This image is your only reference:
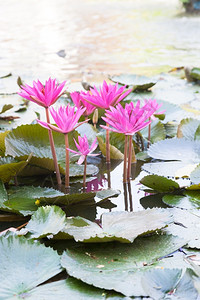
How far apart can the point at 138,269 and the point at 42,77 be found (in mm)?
2015

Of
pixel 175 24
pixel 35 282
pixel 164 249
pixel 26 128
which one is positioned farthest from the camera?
pixel 175 24

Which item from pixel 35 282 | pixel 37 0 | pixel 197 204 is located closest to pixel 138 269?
pixel 35 282

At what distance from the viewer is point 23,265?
755 mm

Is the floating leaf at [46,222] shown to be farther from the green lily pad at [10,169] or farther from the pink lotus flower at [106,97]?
the pink lotus flower at [106,97]

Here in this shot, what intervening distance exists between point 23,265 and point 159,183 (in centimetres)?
47

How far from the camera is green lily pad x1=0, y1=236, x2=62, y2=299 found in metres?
0.71

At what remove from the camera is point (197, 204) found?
1.04 m

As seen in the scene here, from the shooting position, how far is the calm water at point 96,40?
322 cm

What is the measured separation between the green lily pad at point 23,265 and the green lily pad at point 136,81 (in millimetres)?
1526

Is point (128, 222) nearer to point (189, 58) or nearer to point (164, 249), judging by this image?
point (164, 249)

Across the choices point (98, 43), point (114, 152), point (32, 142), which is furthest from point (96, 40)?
point (32, 142)

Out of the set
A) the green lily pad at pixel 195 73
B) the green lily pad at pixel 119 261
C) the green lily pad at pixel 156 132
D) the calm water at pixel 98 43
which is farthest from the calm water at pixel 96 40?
the green lily pad at pixel 119 261

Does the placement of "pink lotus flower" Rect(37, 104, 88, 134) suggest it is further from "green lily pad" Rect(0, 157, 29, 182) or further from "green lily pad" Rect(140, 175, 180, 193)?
"green lily pad" Rect(140, 175, 180, 193)

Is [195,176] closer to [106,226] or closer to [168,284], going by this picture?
[106,226]
